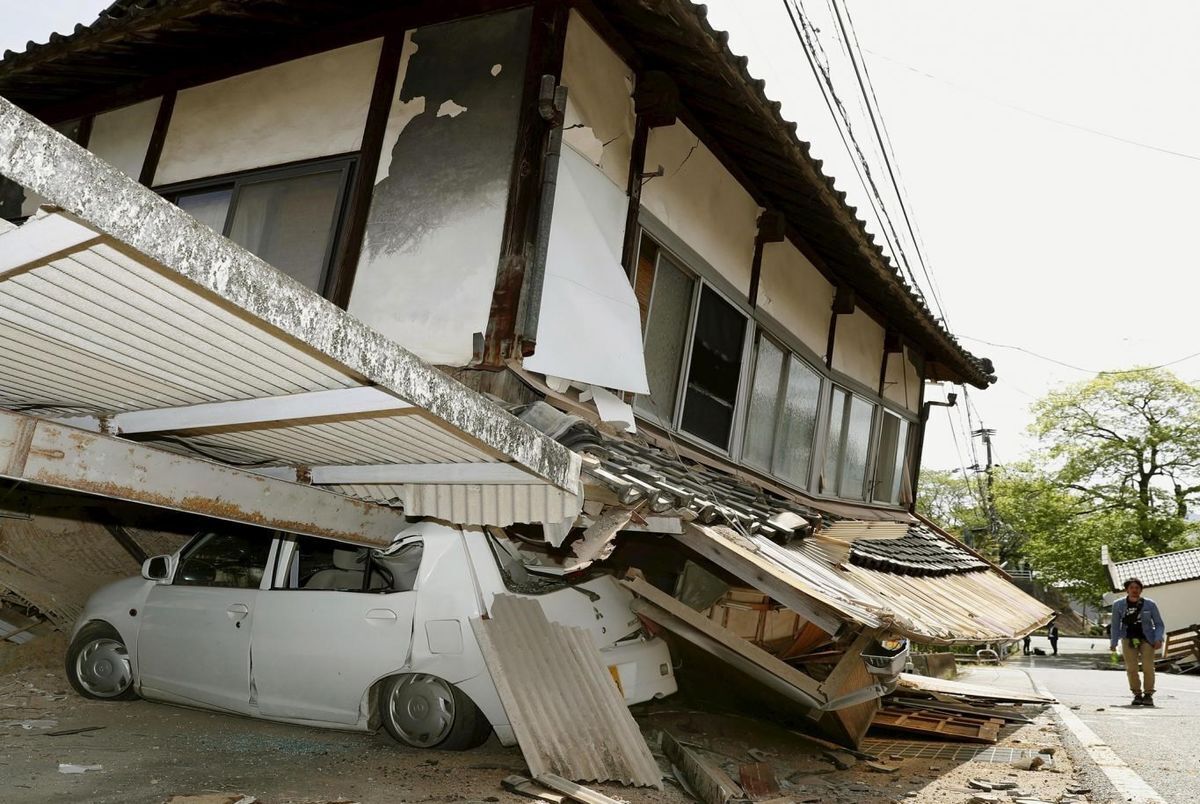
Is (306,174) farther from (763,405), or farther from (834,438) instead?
(834,438)

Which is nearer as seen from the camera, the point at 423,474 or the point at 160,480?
the point at 160,480

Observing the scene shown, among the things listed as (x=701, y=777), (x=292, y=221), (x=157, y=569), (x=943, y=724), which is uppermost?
(x=292, y=221)

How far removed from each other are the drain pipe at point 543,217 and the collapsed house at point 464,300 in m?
0.02

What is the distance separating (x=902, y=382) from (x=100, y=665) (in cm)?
1142

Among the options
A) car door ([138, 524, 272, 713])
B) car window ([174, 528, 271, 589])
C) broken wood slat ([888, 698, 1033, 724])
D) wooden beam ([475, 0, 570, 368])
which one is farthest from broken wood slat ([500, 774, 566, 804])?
broken wood slat ([888, 698, 1033, 724])

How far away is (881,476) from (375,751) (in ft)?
31.7

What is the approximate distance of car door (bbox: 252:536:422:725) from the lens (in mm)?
6016

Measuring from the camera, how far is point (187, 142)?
793cm

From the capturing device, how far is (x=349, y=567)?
6512 mm

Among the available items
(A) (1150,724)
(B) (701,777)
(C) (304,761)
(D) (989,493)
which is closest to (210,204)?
(C) (304,761)

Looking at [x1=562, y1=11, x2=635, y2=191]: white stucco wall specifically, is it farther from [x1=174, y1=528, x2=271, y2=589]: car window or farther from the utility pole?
the utility pole

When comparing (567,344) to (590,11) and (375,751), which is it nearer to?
(590,11)

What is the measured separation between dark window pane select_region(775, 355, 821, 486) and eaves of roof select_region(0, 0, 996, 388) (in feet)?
5.00

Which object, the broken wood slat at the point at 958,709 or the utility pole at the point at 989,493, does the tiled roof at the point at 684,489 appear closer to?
the broken wood slat at the point at 958,709
